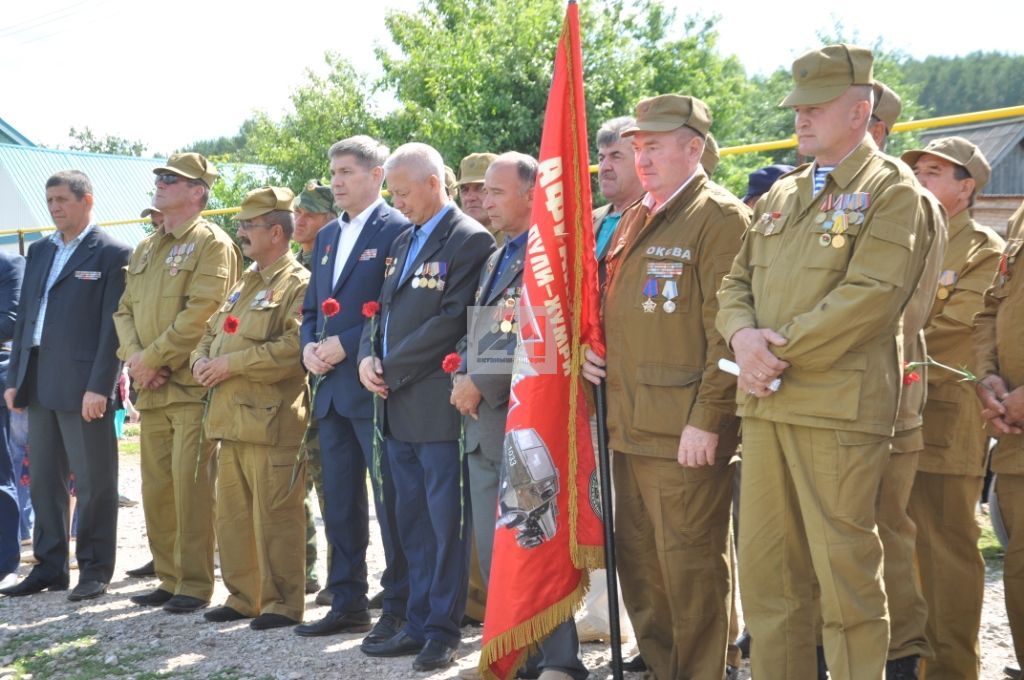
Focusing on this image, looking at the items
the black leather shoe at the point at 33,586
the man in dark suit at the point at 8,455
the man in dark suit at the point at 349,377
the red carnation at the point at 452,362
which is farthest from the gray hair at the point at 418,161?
the man in dark suit at the point at 8,455

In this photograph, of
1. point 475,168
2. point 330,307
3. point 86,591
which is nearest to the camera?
point 330,307

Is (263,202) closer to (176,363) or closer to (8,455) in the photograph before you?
(176,363)

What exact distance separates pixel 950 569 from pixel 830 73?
203cm

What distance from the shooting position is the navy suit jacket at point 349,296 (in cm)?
562

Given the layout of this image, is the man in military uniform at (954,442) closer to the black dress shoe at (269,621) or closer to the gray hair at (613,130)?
the gray hair at (613,130)

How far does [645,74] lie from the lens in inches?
758

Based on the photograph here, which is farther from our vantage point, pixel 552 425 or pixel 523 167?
pixel 523 167

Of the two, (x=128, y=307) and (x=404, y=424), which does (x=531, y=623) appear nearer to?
(x=404, y=424)

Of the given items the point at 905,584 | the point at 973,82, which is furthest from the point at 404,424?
the point at 973,82

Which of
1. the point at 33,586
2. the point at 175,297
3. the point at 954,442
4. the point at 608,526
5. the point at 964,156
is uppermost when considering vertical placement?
the point at 964,156

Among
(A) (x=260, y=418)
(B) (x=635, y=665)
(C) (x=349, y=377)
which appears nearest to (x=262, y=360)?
(A) (x=260, y=418)

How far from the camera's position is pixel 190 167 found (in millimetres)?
6805

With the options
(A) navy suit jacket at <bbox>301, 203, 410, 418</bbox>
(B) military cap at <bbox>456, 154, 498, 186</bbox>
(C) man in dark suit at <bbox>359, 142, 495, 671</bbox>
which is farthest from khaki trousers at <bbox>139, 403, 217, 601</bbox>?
(B) military cap at <bbox>456, 154, 498, 186</bbox>

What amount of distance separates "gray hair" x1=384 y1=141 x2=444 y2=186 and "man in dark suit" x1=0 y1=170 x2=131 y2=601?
2533 mm
